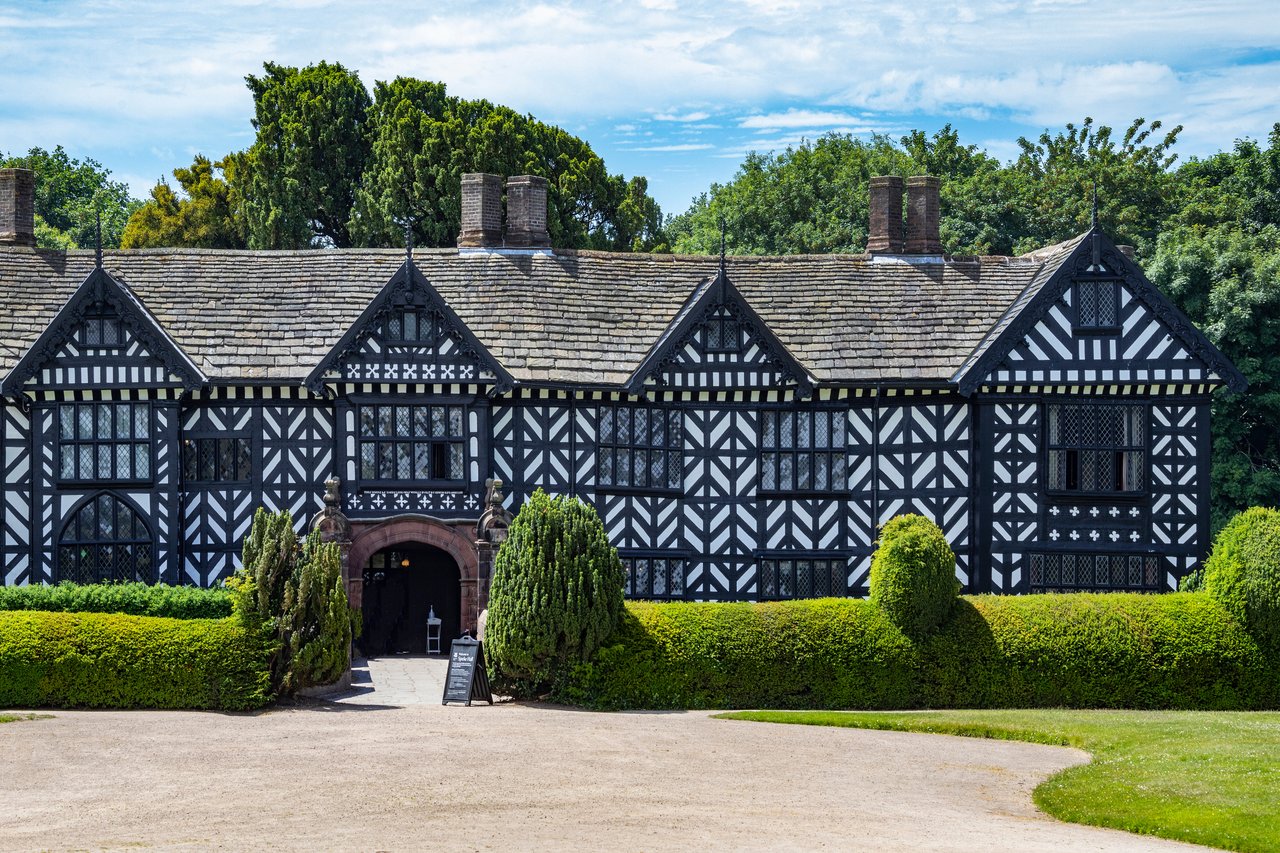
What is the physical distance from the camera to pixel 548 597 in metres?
25.6

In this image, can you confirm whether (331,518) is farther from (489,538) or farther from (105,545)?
(105,545)

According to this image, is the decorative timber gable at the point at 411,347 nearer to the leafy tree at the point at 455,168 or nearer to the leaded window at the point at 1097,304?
the leaded window at the point at 1097,304

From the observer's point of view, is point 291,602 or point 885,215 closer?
point 291,602

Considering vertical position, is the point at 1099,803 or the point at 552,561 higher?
the point at 552,561

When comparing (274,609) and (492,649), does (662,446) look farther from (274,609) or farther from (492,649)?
(274,609)

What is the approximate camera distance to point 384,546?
31.0 m

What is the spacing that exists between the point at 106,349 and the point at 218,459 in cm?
Answer: 289

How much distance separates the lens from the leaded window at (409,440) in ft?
103

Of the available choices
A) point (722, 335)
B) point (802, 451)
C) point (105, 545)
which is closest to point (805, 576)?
point (802, 451)

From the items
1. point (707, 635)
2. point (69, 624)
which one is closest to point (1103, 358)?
point (707, 635)

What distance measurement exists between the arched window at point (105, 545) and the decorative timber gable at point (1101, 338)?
15.8m

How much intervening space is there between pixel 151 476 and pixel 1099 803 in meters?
19.3

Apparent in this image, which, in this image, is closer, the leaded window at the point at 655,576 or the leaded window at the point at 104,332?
the leaded window at the point at 104,332

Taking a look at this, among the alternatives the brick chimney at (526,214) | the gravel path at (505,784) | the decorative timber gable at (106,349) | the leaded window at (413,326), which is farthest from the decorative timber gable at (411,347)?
the gravel path at (505,784)
